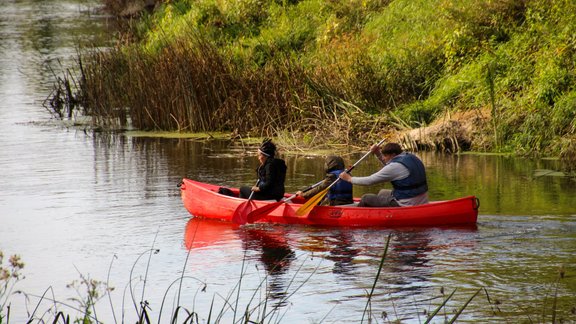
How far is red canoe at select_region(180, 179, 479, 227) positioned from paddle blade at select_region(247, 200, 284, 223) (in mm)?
54

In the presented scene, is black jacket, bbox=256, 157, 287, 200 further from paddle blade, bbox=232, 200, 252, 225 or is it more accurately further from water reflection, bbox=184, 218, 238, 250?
water reflection, bbox=184, 218, 238, 250

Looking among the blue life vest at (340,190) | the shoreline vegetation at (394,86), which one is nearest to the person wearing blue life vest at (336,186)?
the blue life vest at (340,190)

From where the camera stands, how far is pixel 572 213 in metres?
13.5

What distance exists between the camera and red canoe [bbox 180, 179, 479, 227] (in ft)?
41.8

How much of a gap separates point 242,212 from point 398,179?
83.1 inches

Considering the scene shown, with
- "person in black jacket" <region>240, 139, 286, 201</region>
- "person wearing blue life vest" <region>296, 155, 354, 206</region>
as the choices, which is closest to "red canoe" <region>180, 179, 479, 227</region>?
"person in black jacket" <region>240, 139, 286, 201</region>

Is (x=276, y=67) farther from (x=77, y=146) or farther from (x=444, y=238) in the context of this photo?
(x=444, y=238)

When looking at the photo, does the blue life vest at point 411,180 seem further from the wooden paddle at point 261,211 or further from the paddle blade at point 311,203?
the wooden paddle at point 261,211

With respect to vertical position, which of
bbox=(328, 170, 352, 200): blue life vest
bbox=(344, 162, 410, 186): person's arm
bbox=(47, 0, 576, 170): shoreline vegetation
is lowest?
bbox=(328, 170, 352, 200): blue life vest

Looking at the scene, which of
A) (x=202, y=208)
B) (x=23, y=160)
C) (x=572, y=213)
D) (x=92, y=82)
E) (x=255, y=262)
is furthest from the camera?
(x=92, y=82)

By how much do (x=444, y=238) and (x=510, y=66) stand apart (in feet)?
30.1

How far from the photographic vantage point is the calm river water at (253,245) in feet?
31.4

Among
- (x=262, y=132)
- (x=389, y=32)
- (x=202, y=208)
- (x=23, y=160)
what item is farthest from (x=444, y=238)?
(x=389, y=32)

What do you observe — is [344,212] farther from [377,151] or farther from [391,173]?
[377,151]
